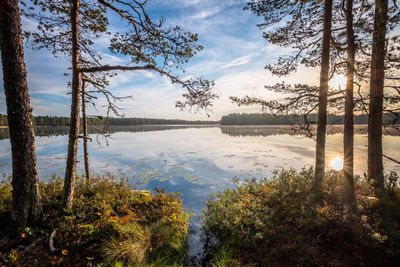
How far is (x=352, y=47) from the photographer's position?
5.86 metres

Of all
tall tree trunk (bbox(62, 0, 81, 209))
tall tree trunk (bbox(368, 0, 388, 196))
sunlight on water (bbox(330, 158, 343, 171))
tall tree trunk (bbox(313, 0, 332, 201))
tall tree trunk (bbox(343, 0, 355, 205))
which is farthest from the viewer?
sunlight on water (bbox(330, 158, 343, 171))

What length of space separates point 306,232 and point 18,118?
26.7 feet

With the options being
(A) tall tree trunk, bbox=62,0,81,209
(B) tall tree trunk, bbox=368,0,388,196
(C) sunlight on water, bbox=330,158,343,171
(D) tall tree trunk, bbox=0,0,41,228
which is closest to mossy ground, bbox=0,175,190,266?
(D) tall tree trunk, bbox=0,0,41,228

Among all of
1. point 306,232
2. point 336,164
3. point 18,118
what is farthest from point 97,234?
point 336,164

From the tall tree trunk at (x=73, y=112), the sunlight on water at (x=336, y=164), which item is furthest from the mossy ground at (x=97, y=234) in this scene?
the sunlight on water at (x=336, y=164)

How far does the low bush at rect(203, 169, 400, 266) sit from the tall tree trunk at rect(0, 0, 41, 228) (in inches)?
199

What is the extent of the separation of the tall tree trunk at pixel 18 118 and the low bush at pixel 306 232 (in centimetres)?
505

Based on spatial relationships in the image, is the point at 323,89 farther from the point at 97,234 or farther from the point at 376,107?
the point at 97,234

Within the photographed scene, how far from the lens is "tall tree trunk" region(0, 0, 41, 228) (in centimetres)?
365

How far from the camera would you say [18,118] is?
3.84 m

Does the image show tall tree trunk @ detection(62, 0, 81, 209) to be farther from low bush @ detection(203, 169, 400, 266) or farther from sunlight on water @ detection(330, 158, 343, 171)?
sunlight on water @ detection(330, 158, 343, 171)

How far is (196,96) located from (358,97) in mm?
7318

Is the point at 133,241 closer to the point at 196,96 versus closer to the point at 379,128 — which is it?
the point at 196,96

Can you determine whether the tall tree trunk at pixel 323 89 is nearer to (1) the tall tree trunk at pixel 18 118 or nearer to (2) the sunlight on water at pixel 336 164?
(2) the sunlight on water at pixel 336 164
